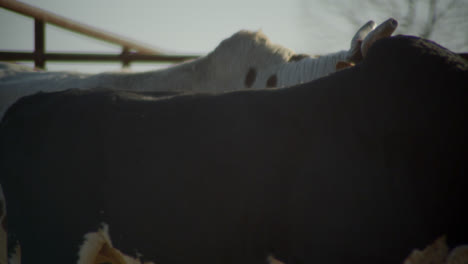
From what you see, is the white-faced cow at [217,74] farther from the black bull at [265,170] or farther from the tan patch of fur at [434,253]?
the tan patch of fur at [434,253]

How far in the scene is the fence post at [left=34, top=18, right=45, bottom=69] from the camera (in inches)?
173

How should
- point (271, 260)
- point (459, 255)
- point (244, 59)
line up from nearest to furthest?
1. point (459, 255)
2. point (271, 260)
3. point (244, 59)

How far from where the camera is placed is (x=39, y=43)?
A: 4.45 meters

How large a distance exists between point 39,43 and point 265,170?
12.7ft

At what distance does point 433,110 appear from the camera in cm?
108

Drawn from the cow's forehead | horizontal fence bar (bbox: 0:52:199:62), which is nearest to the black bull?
the cow's forehead

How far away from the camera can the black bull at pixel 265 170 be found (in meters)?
1.06

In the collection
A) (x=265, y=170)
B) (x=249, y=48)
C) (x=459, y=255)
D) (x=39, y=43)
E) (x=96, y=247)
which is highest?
(x=39, y=43)

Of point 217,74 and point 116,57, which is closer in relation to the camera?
point 217,74

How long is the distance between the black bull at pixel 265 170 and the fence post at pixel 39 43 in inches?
122

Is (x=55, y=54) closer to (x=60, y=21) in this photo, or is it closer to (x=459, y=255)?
(x=60, y=21)

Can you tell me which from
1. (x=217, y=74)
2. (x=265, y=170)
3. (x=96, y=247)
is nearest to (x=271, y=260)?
(x=265, y=170)

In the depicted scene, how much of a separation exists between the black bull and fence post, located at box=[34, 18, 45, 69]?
3097 mm

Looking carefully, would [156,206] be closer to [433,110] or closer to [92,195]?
[92,195]
